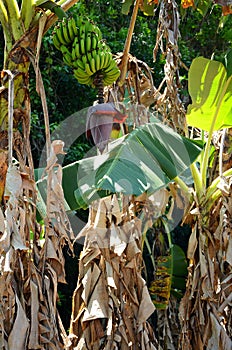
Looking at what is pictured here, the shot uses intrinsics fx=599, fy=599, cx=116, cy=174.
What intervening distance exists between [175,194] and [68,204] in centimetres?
47

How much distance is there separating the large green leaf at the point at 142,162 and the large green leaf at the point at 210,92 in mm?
217

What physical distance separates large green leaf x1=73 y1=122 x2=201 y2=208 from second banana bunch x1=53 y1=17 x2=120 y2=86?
0.18m

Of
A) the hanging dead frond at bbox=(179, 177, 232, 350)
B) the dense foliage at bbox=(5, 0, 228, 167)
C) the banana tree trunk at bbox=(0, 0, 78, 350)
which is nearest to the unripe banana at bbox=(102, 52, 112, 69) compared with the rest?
the banana tree trunk at bbox=(0, 0, 78, 350)

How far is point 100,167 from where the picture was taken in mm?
1390

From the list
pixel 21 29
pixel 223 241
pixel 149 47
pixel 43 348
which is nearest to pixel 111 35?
pixel 149 47

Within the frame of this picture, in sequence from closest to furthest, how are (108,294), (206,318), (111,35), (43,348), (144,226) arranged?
(43,348) → (108,294) → (206,318) → (144,226) → (111,35)

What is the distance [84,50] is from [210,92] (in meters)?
0.42

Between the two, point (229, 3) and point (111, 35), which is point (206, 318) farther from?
point (111, 35)

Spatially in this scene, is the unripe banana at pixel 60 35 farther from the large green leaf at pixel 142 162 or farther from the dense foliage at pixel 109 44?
the dense foliage at pixel 109 44

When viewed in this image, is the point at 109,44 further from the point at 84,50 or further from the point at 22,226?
the point at 22,226

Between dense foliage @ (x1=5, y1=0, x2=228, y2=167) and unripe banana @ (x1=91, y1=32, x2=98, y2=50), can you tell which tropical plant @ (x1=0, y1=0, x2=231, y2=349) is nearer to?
unripe banana @ (x1=91, y1=32, x2=98, y2=50)

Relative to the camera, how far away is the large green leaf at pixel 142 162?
4.29 feet

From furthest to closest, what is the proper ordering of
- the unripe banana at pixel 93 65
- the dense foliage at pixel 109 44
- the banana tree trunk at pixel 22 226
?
the dense foliage at pixel 109 44, the unripe banana at pixel 93 65, the banana tree trunk at pixel 22 226

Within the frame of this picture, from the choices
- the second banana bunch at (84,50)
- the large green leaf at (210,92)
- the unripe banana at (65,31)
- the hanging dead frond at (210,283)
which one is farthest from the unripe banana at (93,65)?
the hanging dead frond at (210,283)
